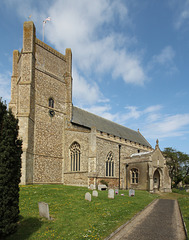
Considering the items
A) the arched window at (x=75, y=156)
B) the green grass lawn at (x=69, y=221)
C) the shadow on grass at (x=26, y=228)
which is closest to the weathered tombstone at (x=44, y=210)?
the green grass lawn at (x=69, y=221)

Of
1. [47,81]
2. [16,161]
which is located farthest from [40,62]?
[16,161]

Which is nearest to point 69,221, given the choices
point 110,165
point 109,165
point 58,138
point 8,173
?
point 8,173

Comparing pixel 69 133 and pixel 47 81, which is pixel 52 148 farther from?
pixel 47 81

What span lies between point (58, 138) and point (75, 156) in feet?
9.95

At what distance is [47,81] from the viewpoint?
985 inches

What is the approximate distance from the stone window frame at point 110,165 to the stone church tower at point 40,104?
19.3 feet

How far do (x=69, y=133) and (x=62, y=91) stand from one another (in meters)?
5.65

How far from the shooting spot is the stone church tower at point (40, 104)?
21.3 meters

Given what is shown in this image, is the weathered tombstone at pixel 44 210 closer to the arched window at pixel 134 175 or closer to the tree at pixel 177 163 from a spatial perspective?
the arched window at pixel 134 175

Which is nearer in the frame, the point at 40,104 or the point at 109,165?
the point at 40,104

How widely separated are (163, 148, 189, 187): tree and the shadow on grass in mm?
33025

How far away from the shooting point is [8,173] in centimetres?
707

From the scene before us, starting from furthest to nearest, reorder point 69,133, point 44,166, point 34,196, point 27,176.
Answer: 1. point 69,133
2. point 44,166
3. point 27,176
4. point 34,196

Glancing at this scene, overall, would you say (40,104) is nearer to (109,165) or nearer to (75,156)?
(75,156)
